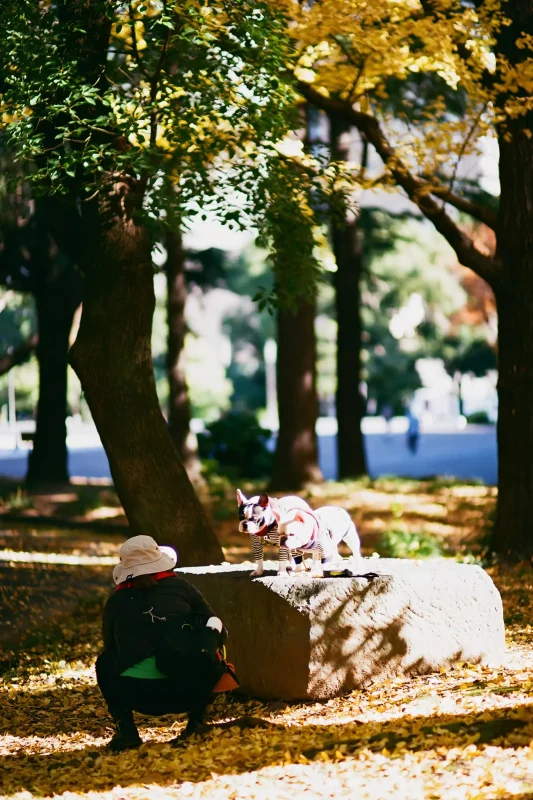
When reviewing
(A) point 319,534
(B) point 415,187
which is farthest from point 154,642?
(B) point 415,187

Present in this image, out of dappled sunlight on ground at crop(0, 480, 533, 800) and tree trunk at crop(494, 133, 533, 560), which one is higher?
tree trunk at crop(494, 133, 533, 560)

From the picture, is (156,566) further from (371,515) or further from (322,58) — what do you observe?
(371,515)

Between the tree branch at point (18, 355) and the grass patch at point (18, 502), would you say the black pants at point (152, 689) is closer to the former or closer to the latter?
the grass patch at point (18, 502)

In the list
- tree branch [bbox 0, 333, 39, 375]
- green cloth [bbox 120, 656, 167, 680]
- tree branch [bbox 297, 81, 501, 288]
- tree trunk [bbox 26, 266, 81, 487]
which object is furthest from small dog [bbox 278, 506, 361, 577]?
tree branch [bbox 0, 333, 39, 375]

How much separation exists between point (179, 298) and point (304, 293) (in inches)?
382

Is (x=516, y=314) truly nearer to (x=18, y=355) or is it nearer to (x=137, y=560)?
(x=137, y=560)

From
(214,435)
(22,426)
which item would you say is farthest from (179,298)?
(22,426)

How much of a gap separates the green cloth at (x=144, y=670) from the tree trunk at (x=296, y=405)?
561 inches

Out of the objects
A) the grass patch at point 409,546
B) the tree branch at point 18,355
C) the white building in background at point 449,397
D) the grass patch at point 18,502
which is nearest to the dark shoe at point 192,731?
the grass patch at point 409,546

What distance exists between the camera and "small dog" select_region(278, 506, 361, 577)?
6.96 metres

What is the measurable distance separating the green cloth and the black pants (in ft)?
0.08

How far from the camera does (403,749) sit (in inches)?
225

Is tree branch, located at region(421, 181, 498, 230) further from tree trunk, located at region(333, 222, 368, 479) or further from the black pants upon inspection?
tree trunk, located at region(333, 222, 368, 479)

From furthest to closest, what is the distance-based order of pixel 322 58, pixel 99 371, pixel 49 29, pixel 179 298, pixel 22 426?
pixel 22 426 < pixel 179 298 < pixel 322 58 < pixel 99 371 < pixel 49 29
